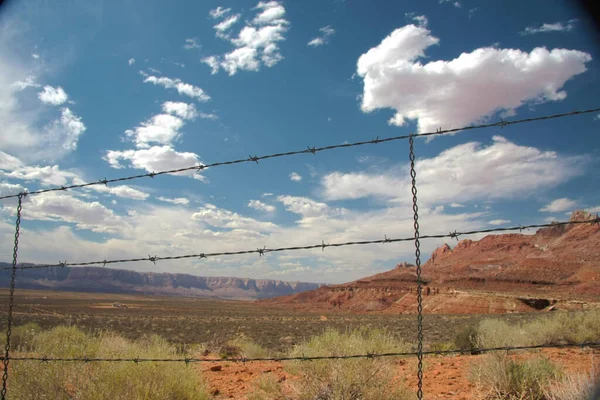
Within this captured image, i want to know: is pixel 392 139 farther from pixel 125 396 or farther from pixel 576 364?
pixel 576 364

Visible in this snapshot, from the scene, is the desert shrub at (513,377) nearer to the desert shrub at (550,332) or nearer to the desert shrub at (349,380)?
the desert shrub at (349,380)

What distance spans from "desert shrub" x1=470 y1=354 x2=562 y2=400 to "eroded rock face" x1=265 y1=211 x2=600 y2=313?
48442mm

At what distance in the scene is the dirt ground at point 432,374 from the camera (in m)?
7.70

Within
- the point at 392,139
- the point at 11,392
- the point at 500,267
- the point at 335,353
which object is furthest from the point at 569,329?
the point at 500,267

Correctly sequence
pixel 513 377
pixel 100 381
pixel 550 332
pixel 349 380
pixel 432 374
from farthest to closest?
pixel 550 332
pixel 432 374
pixel 513 377
pixel 349 380
pixel 100 381

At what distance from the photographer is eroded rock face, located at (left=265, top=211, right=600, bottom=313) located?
185ft

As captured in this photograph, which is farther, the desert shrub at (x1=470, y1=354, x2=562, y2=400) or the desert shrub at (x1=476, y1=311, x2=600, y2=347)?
the desert shrub at (x1=476, y1=311, x2=600, y2=347)

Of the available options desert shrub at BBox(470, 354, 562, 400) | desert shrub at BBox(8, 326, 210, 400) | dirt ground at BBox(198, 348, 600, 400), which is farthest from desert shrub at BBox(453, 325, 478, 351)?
desert shrub at BBox(8, 326, 210, 400)

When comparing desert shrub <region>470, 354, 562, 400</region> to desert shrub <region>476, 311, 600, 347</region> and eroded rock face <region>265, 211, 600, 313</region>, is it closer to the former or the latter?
desert shrub <region>476, 311, 600, 347</region>

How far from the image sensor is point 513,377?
7.57 metres

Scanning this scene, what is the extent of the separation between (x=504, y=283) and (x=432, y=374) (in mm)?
72175

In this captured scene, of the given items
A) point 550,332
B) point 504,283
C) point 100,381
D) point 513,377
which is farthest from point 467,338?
point 504,283

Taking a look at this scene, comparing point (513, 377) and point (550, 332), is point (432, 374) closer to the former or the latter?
point (513, 377)

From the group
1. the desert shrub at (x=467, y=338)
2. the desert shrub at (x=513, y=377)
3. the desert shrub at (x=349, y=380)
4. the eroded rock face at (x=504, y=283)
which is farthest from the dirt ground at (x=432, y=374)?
the eroded rock face at (x=504, y=283)
